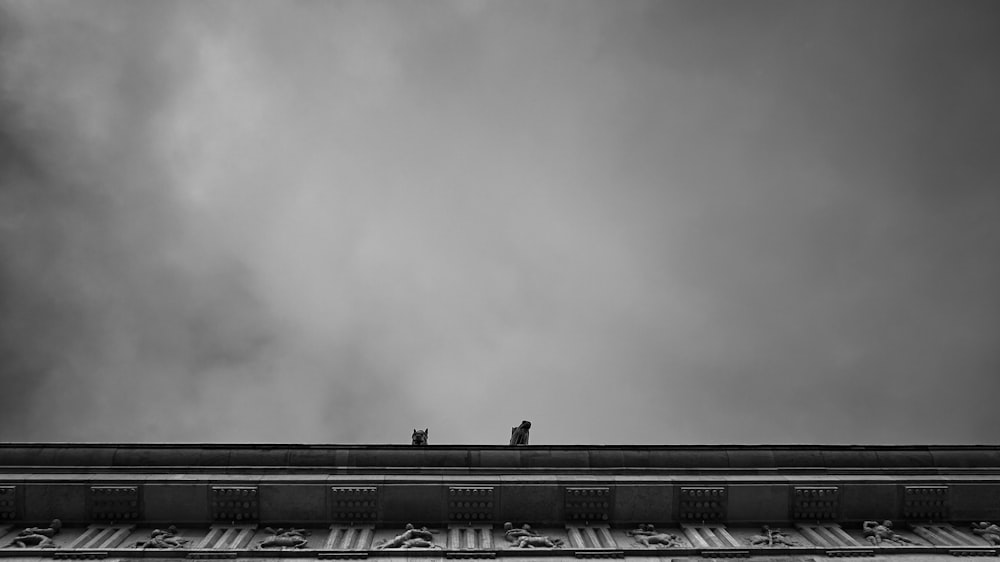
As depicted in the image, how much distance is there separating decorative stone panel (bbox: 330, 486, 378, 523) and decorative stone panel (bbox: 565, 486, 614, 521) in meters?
4.77

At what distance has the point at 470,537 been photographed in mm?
21203

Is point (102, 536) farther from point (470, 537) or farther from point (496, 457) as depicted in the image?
point (496, 457)

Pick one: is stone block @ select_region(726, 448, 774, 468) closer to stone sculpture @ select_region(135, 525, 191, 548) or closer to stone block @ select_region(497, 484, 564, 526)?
stone block @ select_region(497, 484, 564, 526)

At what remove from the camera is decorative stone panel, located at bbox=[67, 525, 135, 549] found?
801 inches

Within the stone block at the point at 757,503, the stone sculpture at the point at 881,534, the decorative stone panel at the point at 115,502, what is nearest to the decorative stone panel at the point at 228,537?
the decorative stone panel at the point at 115,502

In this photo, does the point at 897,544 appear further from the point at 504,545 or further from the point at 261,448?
the point at 261,448

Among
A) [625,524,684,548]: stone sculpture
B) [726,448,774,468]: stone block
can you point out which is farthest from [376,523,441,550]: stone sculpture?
[726,448,774,468]: stone block

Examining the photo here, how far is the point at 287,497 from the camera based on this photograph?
853 inches

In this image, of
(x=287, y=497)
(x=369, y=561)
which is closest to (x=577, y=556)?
(x=369, y=561)

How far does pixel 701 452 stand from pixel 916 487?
18.4 ft

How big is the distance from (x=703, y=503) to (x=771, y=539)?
5.93ft

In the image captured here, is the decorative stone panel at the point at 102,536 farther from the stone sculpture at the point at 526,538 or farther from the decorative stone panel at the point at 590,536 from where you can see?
the decorative stone panel at the point at 590,536

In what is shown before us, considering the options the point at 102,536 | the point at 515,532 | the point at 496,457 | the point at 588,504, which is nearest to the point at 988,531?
the point at 588,504

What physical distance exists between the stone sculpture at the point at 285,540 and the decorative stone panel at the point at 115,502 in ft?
10.9
